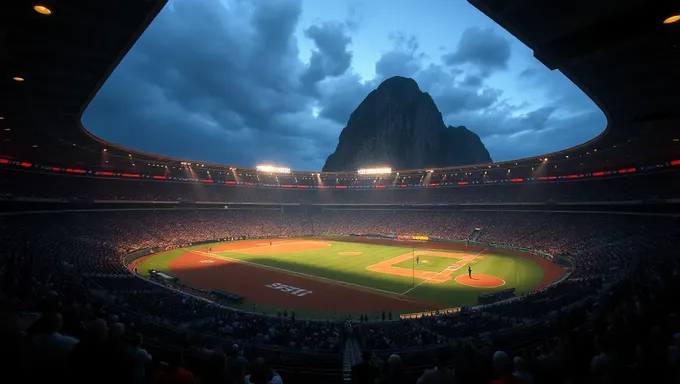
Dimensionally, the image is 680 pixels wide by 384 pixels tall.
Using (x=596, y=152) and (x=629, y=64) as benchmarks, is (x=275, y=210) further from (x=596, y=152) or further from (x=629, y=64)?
(x=629, y=64)

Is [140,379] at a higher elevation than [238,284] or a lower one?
higher

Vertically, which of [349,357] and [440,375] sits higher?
[440,375]

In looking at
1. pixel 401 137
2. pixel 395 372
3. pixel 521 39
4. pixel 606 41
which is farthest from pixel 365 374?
pixel 401 137

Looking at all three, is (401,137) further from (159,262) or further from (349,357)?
(349,357)

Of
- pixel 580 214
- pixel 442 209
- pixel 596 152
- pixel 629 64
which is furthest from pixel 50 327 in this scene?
pixel 442 209

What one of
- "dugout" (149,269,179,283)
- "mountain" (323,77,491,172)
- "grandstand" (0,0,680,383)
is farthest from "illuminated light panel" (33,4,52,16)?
"mountain" (323,77,491,172)

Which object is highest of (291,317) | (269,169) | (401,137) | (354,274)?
(401,137)

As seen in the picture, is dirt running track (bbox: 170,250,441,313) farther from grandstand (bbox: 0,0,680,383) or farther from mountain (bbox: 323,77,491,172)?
mountain (bbox: 323,77,491,172)
